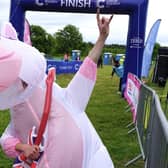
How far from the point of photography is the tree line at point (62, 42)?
67.6 metres

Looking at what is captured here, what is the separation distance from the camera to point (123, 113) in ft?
39.2

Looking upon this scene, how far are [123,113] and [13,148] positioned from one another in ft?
30.5

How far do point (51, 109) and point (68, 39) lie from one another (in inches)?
2938

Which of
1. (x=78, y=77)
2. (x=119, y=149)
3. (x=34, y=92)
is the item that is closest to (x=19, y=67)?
(x=34, y=92)

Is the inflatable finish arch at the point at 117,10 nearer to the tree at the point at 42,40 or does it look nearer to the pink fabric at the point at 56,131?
the pink fabric at the point at 56,131

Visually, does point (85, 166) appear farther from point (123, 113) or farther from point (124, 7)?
point (124, 7)

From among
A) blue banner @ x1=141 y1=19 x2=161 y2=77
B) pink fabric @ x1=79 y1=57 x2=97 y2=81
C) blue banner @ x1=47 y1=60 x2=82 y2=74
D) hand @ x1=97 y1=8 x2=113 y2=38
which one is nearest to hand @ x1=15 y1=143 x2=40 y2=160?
pink fabric @ x1=79 y1=57 x2=97 y2=81

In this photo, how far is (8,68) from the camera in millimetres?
2543

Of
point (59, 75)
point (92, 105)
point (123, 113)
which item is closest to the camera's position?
point (123, 113)

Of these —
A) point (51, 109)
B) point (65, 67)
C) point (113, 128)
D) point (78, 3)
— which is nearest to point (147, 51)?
point (78, 3)

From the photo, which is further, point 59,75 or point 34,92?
point 59,75

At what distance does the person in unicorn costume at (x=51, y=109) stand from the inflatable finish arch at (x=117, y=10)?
10940 millimetres

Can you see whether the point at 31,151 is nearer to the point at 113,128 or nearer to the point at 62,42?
the point at 113,128

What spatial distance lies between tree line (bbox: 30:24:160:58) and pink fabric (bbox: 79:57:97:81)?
63939 millimetres
